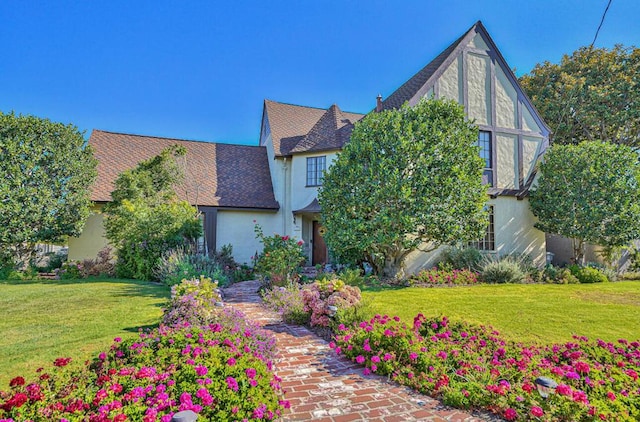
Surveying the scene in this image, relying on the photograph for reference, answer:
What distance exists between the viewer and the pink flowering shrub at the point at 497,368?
2992 mm

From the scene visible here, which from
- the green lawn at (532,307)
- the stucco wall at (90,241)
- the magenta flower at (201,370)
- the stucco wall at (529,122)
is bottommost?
the green lawn at (532,307)

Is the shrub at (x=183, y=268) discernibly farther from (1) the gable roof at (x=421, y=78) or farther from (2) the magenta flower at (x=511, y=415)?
(1) the gable roof at (x=421, y=78)

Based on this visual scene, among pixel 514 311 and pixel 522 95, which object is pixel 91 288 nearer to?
pixel 514 311

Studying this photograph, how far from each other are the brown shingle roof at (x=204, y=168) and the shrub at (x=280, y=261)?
21.8 ft

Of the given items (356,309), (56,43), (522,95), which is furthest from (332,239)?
(522,95)

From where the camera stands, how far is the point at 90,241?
14945mm

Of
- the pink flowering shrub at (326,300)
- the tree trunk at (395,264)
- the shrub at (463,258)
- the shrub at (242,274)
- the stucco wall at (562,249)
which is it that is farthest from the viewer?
the stucco wall at (562,249)

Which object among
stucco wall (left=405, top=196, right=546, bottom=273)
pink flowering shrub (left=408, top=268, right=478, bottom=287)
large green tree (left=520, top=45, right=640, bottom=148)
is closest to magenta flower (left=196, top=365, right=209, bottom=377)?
pink flowering shrub (left=408, top=268, right=478, bottom=287)

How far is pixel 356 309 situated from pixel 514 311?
377cm

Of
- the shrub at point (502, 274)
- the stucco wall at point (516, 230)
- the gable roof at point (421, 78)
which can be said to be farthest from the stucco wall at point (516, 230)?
the gable roof at point (421, 78)

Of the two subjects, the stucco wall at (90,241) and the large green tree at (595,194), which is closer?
the large green tree at (595,194)

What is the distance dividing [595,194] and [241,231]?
46.4 feet

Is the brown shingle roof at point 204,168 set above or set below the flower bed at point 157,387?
above

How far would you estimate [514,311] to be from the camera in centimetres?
738
